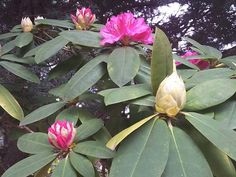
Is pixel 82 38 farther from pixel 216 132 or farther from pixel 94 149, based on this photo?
pixel 216 132

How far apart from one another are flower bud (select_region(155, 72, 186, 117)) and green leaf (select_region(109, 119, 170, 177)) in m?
0.02

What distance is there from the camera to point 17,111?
36.2 inches

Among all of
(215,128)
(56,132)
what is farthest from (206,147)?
(56,132)

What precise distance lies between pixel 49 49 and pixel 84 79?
0.57 feet

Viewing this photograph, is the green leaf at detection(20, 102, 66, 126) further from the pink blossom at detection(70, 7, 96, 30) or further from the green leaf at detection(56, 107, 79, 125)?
the pink blossom at detection(70, 7, 96, 30)

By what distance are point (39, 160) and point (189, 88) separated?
1.01ft

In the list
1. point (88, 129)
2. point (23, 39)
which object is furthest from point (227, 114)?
point (23, 39)

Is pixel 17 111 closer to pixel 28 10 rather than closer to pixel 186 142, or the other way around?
pixel 186 142

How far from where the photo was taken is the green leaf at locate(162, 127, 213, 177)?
57 centimetres

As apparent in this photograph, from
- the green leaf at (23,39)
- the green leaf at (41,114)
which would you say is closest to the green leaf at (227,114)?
the green leaf at (41,114)

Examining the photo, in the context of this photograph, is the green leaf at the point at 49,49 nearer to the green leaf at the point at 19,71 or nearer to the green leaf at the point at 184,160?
the green leaf at the point at 19,71

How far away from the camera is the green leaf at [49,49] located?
2.84ft

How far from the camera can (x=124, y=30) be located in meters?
0.83

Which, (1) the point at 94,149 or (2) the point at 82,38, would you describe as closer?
(1) the point at 94,149
